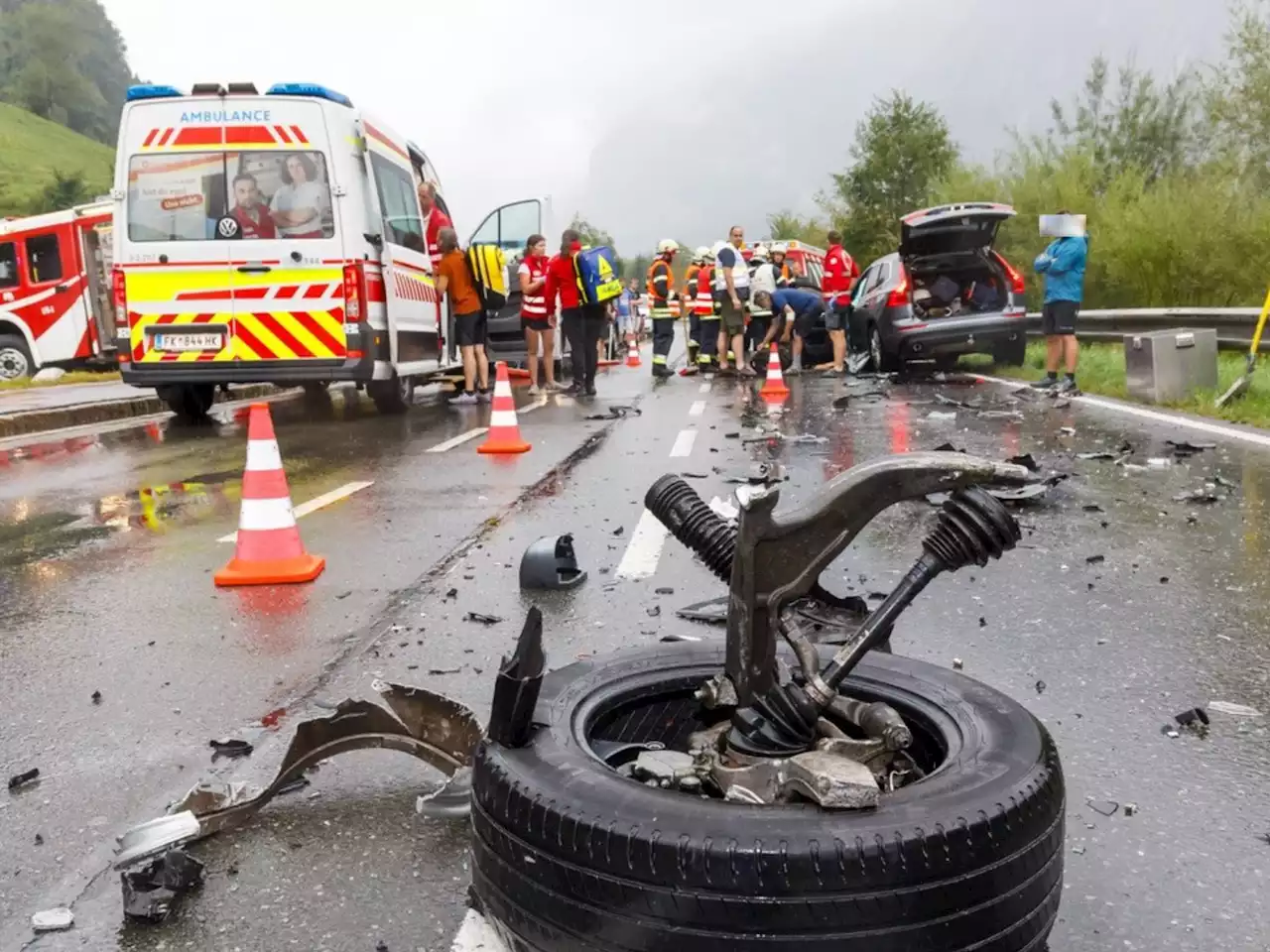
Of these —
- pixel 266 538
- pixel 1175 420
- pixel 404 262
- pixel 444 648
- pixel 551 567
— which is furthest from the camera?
pixel 404 262

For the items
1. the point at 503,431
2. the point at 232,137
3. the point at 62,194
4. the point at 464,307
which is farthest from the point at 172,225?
the point at 62,194

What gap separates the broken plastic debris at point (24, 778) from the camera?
9.41ft

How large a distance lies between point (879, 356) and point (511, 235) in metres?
6.05

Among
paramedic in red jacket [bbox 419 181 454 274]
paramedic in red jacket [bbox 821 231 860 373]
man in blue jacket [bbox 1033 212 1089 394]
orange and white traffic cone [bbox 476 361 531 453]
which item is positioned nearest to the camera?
orange and white traffic cone [bbox 476 361 531 453]

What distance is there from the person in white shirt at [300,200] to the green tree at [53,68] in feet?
424

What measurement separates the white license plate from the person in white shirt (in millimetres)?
1140

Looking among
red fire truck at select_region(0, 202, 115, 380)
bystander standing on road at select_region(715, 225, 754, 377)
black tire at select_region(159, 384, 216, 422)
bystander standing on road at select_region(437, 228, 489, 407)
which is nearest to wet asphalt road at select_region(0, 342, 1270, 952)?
A: black tire at select_region(159, 384, 216, 422)

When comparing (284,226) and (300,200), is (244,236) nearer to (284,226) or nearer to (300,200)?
A: (284,226)

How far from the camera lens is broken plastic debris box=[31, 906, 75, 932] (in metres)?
2.17

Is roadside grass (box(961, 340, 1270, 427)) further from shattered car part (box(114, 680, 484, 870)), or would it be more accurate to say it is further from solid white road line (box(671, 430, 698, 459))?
shattered car part (box(114, 680, 484, 870))

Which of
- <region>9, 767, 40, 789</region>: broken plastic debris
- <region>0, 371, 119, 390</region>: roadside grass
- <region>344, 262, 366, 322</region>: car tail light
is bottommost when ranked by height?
<region>9, 767, 40, 789</region>: broken plastic debris

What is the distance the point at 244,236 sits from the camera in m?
10.3

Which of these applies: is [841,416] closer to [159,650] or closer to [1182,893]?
[159,650]

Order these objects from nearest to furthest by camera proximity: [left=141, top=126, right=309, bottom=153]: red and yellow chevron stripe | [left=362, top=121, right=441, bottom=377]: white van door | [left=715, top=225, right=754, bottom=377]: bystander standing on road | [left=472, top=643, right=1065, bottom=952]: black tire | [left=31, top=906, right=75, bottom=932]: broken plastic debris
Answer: [left=472, top=643, right=1065, bottom=952]: black tire
[left=31, top=906, right=75, bottom=932]: broken plastic debris
[left=141, top=126, right=309, bottom=153]: red and yellow chevron stripe
[left=362, top=121, right=441, bottom=377]: white van door
[left=715, top=225, right=754, bottom=377]: bystander standing on road
